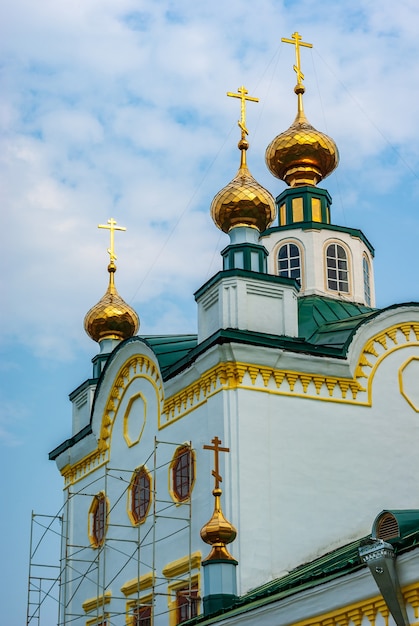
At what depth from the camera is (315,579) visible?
9.87 metres

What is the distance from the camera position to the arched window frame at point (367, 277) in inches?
800

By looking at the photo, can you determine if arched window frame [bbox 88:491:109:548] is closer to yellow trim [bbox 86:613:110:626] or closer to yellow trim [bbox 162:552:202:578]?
yellow trim [bbox 86:613:110:626]

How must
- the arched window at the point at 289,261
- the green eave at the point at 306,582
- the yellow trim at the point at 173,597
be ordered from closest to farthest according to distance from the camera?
the green eave at the point at 306,582 → the yellow trim at the point at 173,597 → the arched window at the point at 289,261

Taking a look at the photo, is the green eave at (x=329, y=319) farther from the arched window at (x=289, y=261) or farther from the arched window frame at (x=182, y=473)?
the arched window frame at (x=182, y=473)

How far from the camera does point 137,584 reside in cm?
1634

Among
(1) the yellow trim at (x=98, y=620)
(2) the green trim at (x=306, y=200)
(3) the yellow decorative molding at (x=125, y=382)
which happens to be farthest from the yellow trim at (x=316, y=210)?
(1) the yellow trim at (x=98, y=620)

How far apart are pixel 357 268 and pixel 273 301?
4395mm

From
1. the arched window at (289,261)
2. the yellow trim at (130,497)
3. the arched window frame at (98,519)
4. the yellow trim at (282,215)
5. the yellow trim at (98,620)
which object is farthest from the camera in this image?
the yellow trim at (282,215)

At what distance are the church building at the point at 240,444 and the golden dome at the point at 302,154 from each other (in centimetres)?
236

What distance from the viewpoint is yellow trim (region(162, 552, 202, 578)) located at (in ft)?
49.0

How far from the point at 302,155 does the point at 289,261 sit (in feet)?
6.75

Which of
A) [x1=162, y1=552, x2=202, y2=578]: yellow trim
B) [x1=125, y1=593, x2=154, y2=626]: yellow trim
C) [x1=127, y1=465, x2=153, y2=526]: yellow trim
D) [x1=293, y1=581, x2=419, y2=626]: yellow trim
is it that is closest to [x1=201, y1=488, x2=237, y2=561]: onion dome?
[x1=162, y1=552, x2=202, y2=578]: yellow trim

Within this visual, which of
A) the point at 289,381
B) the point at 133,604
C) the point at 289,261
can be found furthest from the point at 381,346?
the point at 133,604

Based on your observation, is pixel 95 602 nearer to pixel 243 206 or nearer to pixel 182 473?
pixel 182 473
